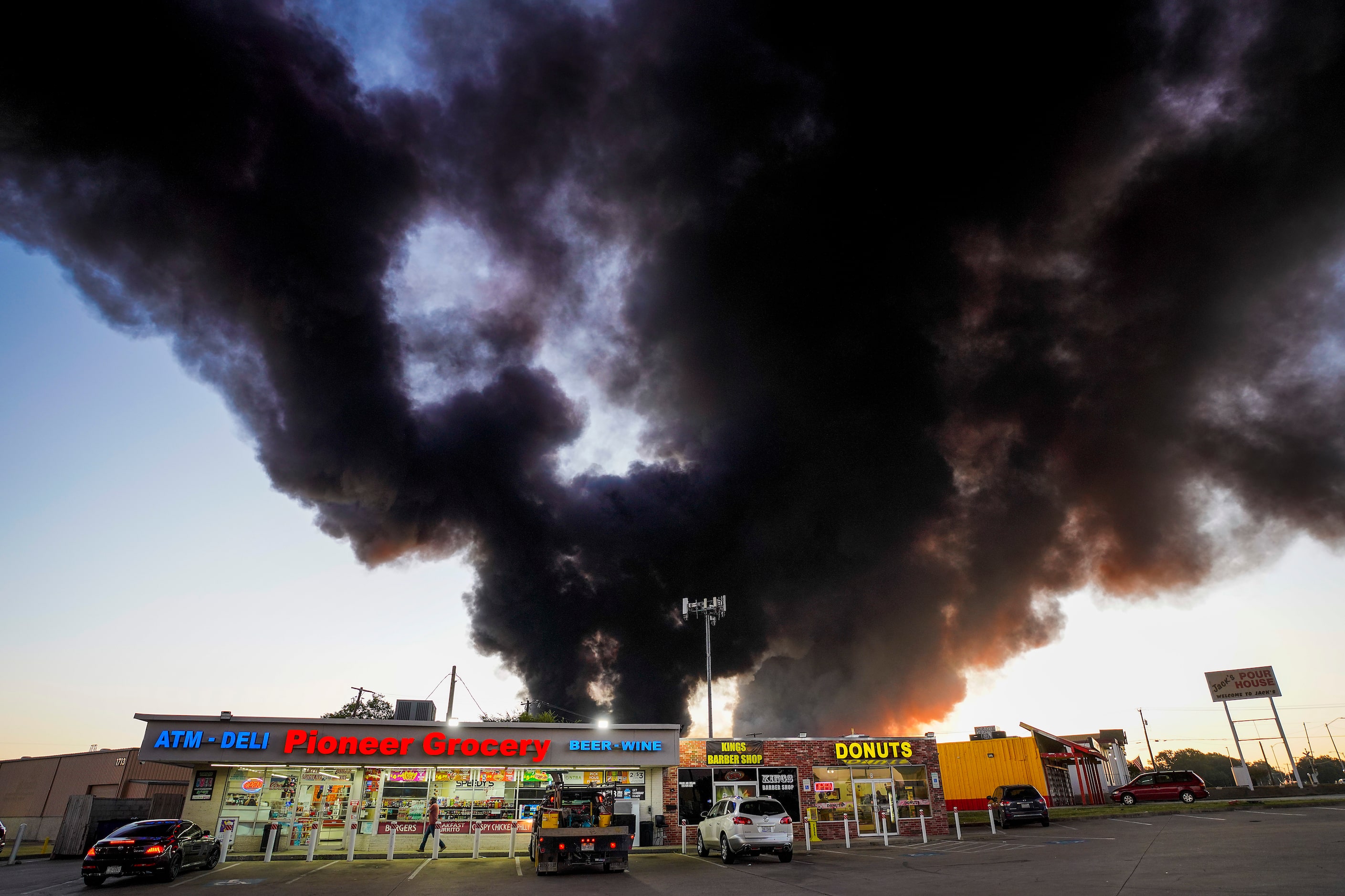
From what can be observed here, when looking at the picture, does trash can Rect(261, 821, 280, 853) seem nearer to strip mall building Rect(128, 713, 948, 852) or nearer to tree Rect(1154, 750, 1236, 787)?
strip mall building Rect(128, 713, 948, 852)

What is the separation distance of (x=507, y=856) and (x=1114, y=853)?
19.1 meters

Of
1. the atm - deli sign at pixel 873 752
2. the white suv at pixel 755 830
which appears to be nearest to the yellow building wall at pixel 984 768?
the atm - deli sign at pixel 873 752

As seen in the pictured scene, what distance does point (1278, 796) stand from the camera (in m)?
37.0

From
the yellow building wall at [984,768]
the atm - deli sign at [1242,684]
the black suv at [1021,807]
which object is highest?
the atm - deli sign at [1242,684]

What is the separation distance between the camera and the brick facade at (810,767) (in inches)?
1131

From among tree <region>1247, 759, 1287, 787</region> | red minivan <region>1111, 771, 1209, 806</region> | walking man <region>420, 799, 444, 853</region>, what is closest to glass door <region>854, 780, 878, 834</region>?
red minivan <region>1111, 771, 1209, 806</region>

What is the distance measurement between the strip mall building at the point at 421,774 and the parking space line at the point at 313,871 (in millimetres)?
1147

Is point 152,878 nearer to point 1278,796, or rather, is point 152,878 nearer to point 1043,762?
point 1043,762

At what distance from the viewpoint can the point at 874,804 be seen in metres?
31.2

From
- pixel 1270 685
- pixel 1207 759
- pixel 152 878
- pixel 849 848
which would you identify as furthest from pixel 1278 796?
pixel 1207 759

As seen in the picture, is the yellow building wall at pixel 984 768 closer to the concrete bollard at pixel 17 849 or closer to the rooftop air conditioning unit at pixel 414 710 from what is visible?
the rooftop air conditioning unit at pixel 414 710

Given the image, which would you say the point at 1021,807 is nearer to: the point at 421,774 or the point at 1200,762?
the point at 421,774

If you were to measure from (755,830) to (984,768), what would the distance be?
2933 cm

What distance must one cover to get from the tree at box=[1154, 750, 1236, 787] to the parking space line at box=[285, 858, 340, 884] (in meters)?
159
